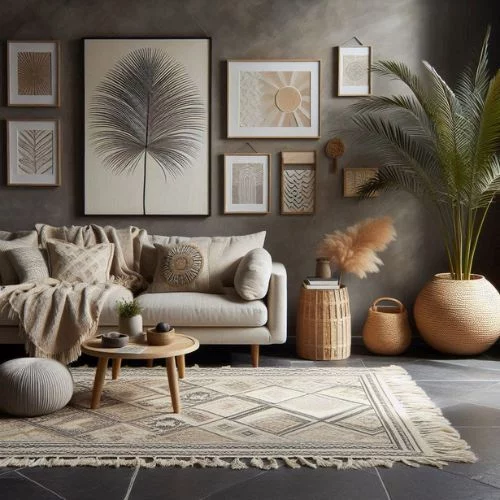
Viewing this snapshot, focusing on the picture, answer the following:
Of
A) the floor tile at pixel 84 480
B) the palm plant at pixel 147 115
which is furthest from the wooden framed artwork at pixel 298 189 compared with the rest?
the floor tile at pixel 84 480

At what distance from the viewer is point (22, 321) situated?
431 cm

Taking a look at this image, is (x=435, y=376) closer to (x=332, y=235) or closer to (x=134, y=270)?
(x=332, y=235)

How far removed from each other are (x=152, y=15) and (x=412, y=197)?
7.65 feet

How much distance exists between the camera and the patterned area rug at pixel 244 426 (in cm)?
297

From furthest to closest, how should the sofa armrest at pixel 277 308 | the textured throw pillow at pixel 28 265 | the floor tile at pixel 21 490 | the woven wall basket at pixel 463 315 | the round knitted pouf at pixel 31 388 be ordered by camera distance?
the woven wall basket at pixel 463 315 < the textured throw pillow at pixel 28 265 < the sofa armrest at pixel 277 308 < the round knitted pouf at pixel 31 388 < the floor tile at pixel 21 490

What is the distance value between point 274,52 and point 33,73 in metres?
1.77

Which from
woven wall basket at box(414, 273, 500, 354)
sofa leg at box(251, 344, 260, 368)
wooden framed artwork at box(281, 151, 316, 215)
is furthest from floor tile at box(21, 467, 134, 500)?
wooden framed artwork at box(281, 151, 316, 215)

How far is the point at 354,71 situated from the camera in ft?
17.4

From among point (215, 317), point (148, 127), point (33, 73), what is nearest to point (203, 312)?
point (215, 317)

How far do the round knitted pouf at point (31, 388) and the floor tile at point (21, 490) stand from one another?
65cm

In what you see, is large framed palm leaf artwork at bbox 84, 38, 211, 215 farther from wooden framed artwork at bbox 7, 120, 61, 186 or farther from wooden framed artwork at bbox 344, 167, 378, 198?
wooden framed artwork at bbox 344, 167, 378, 198

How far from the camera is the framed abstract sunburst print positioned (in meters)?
5.32

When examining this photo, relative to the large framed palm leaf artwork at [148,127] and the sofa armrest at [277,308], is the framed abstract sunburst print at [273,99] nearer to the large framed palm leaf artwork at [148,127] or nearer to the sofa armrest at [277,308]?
the large framed palm leaf artwork at [148,127]

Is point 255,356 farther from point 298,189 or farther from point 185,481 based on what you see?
point 185,481
